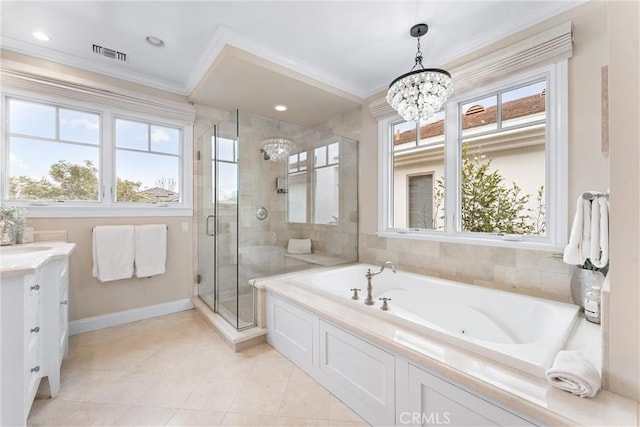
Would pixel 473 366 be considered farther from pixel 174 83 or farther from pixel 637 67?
pixel 174 83

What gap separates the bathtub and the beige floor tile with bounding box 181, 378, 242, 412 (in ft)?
2.79

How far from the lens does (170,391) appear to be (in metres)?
1.74

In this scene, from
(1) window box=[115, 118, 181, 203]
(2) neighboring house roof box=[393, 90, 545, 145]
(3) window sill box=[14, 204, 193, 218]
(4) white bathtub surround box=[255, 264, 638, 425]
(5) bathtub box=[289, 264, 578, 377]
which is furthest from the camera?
(1) window box=[115, 118, 181, 203]

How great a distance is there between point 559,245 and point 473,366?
1297mm

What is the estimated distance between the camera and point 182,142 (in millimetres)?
3152

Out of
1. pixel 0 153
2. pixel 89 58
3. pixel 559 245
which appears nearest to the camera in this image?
pixel 559 245

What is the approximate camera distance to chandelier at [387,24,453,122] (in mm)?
1753

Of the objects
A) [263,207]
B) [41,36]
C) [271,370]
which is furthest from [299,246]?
[41,36]

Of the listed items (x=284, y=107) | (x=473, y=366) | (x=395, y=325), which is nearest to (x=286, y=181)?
(x=284, y=107)

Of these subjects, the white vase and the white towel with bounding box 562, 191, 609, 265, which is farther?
the white vase

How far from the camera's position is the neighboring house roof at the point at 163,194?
117 inches

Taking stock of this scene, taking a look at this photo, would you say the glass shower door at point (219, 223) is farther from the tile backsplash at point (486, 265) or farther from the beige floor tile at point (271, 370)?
the tile backsplash at point (486, 265)

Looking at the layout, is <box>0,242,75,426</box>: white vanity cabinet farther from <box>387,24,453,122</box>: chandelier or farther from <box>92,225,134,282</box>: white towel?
<box>387,24,453,122</box>: chandelier

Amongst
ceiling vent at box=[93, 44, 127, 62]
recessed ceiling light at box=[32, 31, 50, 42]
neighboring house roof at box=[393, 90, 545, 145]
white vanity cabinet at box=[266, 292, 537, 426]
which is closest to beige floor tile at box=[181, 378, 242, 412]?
white vanity cabinet at box=[266, 292, 537, 426]
